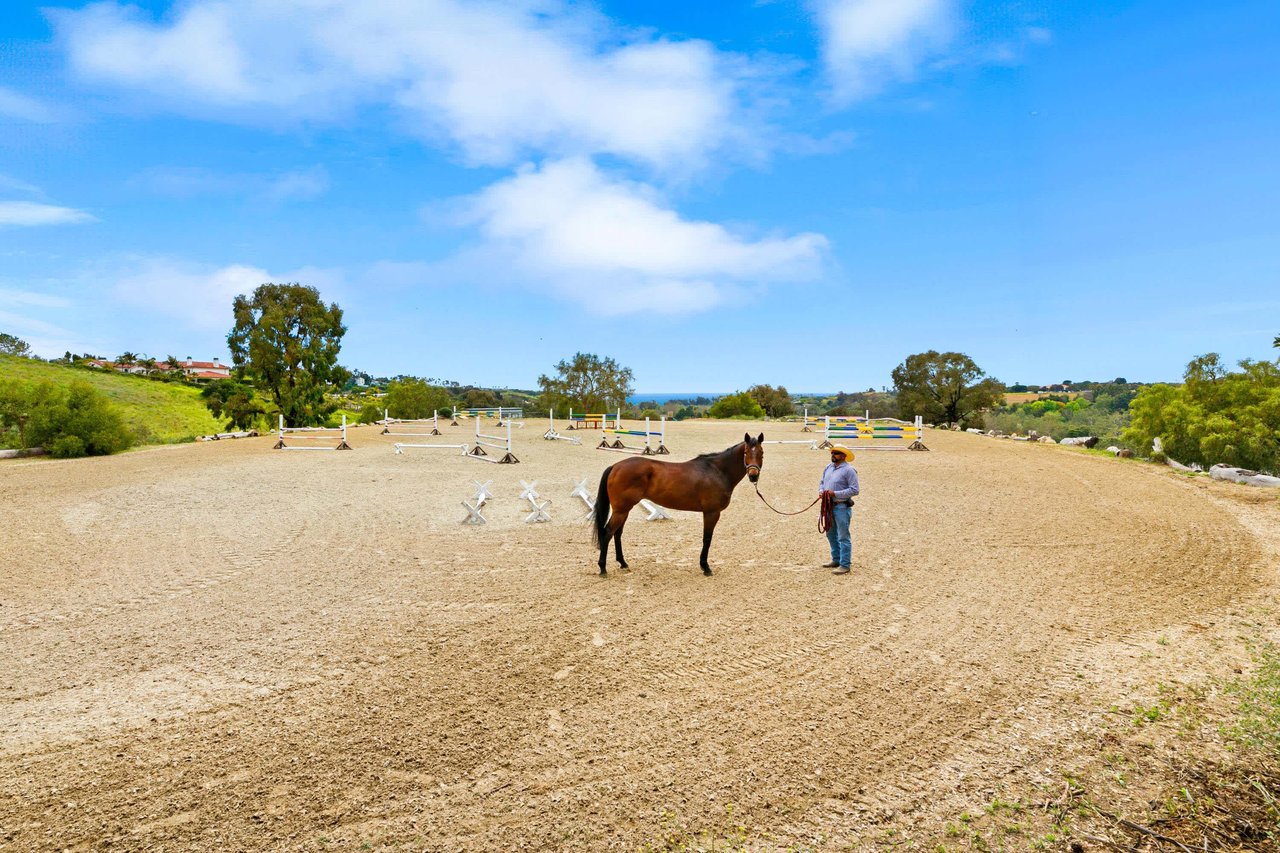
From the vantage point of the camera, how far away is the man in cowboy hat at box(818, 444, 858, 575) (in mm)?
6887

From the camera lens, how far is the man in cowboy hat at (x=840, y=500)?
22.6 feet

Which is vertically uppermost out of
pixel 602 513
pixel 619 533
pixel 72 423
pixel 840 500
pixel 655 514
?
pixel 72 423

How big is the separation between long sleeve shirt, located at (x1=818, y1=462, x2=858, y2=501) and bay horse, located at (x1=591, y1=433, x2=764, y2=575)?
2.88 ft

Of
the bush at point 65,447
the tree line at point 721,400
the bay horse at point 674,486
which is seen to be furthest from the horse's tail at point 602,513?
the bush at point 65,447

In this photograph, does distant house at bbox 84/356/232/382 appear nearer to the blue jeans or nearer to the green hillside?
the green hillside

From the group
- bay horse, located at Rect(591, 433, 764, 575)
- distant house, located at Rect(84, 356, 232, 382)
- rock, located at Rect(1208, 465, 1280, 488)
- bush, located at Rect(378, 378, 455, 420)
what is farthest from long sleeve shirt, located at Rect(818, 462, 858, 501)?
distant house, located at Rect(84, 356, 232, 382)

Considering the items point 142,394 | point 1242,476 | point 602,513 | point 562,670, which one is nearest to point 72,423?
point 602,513

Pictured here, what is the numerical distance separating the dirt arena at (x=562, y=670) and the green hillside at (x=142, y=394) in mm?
32088

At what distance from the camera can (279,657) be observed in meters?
4.72

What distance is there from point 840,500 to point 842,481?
0.84ft

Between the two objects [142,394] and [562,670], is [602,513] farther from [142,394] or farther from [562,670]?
[142,394]

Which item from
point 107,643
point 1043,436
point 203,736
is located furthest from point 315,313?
point 1043,436

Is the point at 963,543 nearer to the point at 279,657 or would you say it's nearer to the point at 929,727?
the point at 929,727

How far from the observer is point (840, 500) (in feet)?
23.0
